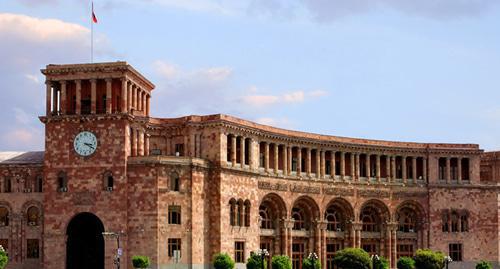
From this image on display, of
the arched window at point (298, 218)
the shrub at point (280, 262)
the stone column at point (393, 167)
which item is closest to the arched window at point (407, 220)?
the stone column at point (393, 167)

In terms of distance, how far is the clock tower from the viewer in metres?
87.6

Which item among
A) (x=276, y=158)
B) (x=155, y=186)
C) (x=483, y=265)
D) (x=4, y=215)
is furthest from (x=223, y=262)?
(x=483, y=265)

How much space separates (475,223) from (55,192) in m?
51.6

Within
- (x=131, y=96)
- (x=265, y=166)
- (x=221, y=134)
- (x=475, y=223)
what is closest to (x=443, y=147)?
(x=475, y=223)

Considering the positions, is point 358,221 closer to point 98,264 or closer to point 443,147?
point 443,147

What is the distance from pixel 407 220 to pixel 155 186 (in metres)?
38.9

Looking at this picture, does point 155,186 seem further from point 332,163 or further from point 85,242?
point 332,163

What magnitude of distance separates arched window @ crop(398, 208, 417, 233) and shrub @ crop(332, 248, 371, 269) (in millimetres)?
18763

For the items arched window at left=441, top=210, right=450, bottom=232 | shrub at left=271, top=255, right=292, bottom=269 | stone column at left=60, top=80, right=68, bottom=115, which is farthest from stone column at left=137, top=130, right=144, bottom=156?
arched window at left=441, top=210, right=450, bottom=232

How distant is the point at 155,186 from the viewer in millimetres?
Result: 87062

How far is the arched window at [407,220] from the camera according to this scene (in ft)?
372

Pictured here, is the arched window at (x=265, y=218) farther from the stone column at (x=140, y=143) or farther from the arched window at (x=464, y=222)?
the arched window at (x=464, y=222)

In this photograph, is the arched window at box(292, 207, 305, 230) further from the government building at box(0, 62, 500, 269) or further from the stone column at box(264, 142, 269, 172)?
the stone column at box(264, 142, 269, 172)

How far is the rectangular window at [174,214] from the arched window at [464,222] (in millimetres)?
40239
